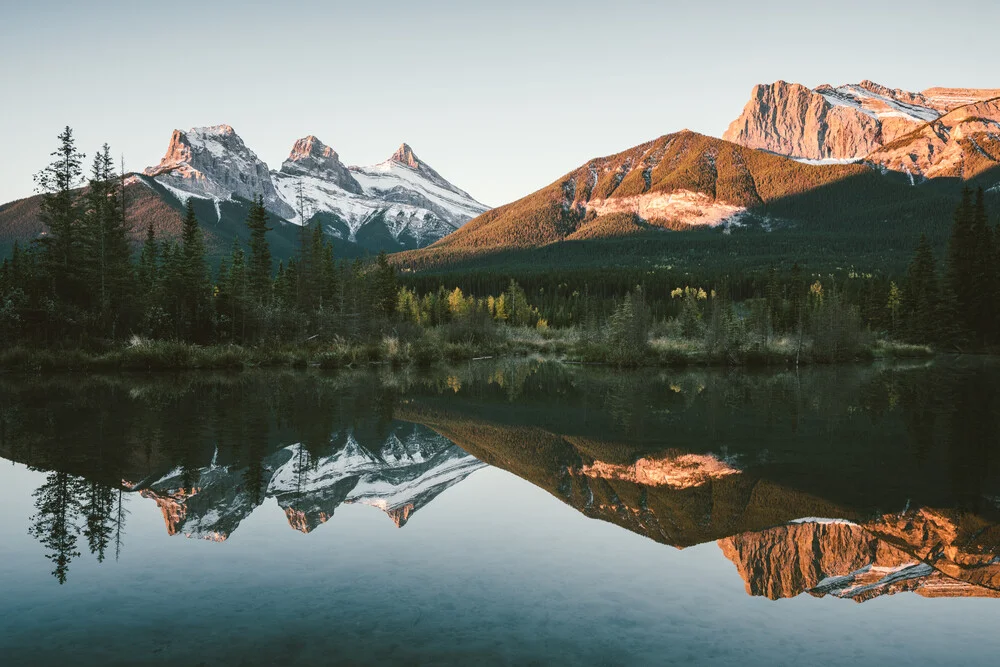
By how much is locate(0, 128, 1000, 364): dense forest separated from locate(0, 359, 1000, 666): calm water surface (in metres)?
22.1

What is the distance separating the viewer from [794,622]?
6.14m

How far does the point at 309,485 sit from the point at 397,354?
3405cm

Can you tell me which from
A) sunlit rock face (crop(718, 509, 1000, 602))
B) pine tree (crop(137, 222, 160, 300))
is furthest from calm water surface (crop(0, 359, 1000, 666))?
pine tree (crop(137, 222, 160, 300))

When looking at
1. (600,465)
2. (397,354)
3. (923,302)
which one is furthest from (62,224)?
(923,302)

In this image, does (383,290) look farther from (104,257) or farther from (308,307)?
(104,257)

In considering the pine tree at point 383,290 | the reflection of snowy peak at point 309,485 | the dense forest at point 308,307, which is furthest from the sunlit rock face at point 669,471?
the pine tree at point 383,290

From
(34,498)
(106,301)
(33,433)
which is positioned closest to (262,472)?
(34,498)

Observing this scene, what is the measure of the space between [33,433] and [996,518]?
17939 millimetres

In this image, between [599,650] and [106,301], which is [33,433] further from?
[106,301]

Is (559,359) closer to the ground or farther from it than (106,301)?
closer to the ground

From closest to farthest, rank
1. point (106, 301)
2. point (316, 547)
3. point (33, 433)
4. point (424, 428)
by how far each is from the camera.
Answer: point (316, 547)
point (33, 433)
point (424, 428)
point (106, 301)

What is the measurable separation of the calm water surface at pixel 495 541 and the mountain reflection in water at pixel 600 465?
0.20ft

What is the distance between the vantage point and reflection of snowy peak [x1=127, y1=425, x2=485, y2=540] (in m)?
9.25

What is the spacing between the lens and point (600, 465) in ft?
41.7
